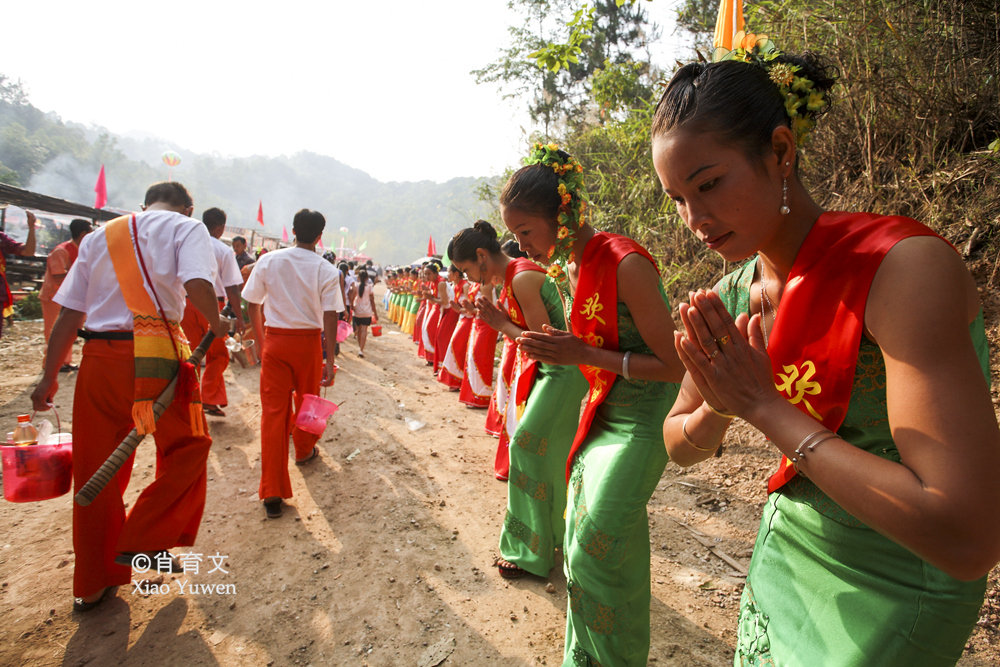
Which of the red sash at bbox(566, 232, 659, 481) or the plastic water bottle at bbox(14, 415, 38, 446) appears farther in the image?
the plastic water bottle at bbox(14, 415, 38, 446)

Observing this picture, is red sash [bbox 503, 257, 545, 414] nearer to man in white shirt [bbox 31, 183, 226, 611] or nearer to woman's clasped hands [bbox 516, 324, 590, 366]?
woman's clasped hands [bbox 516, 324, 590, 366]

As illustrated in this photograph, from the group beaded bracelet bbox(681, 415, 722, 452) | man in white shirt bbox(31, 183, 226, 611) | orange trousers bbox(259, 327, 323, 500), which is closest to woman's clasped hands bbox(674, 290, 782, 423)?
beaded bracelet bbox(681, 415, 722, 452)

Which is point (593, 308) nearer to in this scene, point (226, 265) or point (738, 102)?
point (738, 102)

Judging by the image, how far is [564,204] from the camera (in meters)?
2.52

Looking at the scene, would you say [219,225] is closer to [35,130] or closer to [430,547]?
[430,547]

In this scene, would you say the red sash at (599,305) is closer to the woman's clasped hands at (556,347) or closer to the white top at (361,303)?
the woman's clasped hands at (556,347)

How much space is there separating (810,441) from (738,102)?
29.8 inches

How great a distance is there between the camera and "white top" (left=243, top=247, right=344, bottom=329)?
3.95 meters

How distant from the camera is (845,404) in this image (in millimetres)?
958

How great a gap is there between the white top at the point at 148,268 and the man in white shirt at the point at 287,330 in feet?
3.45

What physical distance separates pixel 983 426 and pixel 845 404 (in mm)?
212

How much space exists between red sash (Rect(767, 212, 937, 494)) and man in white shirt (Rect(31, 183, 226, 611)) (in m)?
2.88

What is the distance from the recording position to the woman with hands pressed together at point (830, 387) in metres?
0.77

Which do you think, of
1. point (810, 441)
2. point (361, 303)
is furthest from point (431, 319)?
point (810, 441)
